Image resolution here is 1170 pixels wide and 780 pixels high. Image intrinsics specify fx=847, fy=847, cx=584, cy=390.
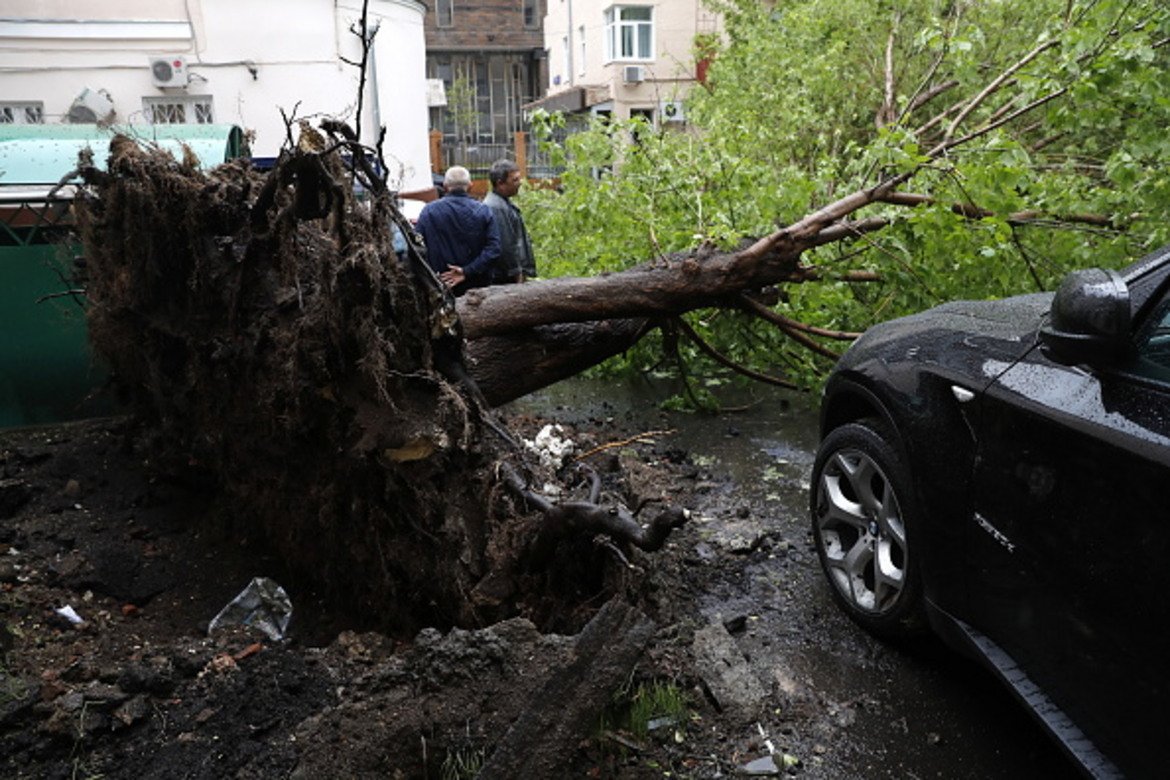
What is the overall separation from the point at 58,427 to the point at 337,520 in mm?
3937

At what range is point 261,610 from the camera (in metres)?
3.89

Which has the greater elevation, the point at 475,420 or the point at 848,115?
the point at 848,115

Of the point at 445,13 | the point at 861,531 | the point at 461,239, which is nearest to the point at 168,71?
the point at 461,239

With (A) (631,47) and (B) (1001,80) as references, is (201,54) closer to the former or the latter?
(B) (1001,80)

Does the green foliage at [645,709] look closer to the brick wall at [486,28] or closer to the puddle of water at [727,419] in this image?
the puddle of water at [727,419]

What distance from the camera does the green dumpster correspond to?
623cm

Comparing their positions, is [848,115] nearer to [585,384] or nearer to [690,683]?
[585,384]

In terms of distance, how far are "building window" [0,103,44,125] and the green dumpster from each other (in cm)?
1080

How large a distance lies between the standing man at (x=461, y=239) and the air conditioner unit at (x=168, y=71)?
11.4 m

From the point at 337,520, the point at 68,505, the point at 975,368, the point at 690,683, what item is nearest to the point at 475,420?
the point at 337,520

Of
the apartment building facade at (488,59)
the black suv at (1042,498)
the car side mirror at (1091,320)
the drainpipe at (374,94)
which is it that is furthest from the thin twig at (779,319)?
the apartment building facade at (488,59)

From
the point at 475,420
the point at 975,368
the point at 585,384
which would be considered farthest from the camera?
the point at 585,384

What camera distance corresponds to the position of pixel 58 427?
6.43 metres

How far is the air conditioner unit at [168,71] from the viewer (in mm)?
15789
